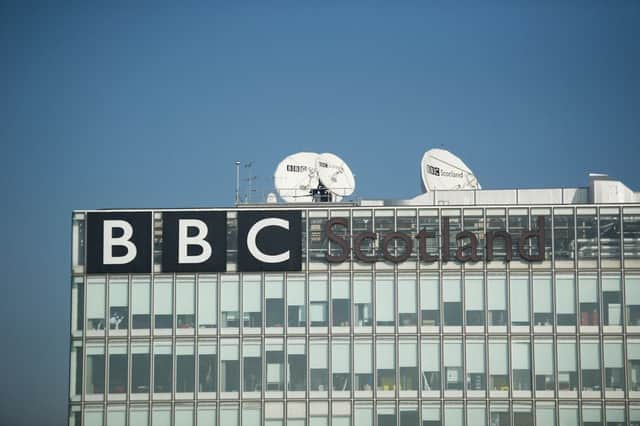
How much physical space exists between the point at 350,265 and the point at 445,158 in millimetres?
17487

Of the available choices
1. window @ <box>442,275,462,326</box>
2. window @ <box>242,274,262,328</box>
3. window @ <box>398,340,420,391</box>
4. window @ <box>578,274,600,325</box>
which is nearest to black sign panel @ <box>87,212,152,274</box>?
window @ <box>242,274,262,328</box>

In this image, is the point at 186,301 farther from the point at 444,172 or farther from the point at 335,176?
the point at 444,172

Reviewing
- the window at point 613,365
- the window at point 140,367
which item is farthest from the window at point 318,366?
the window at point 613,365

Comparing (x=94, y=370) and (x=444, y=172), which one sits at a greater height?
(x=444, y=172)

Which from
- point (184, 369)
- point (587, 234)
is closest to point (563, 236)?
point (587, 234)

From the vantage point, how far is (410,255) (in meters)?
105

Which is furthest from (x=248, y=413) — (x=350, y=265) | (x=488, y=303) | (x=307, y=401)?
(x=488, y=303)

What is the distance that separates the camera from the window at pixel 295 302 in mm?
104062

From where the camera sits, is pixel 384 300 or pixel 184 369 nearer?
pixel 184 369

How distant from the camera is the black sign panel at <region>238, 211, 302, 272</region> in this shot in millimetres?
104562

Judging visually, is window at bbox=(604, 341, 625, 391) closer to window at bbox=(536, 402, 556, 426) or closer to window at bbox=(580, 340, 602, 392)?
window at bbox=(580, 340, 602, 392)

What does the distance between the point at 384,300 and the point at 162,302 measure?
17.3 meters

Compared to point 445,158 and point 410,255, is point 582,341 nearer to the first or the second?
point 410,255

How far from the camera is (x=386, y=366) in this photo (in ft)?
340
